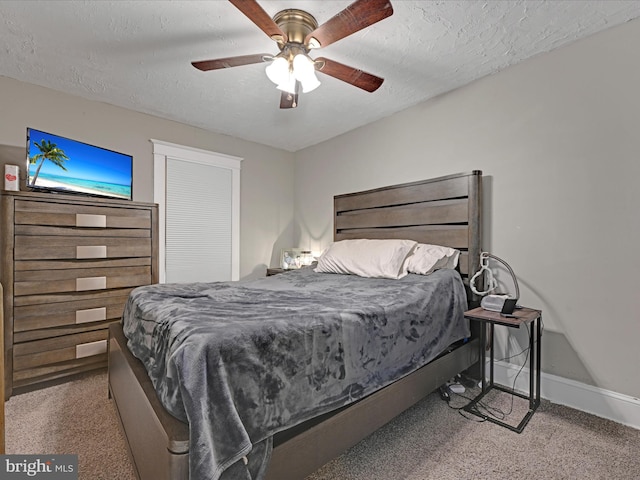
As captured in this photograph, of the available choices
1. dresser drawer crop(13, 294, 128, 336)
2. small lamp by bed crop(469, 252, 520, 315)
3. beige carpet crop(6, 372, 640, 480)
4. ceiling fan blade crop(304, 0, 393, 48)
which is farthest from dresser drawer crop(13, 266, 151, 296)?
small lamp by bed crop(469, 252, 520, 315)

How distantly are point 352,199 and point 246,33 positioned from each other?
1.90 m

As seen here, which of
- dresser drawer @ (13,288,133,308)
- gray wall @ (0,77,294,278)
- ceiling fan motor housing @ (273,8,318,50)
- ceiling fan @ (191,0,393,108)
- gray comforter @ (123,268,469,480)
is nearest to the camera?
gray comforter @ (123,268,469,480)

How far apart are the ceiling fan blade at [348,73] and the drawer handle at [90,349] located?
2.73 metres

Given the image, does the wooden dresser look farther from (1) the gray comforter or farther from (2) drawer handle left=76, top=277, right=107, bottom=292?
(1) the gray comforter

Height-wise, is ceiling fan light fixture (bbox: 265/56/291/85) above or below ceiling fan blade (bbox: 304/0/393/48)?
below

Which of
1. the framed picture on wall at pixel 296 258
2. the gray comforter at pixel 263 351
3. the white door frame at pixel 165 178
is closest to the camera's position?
the gray comforter at pixel 263 351

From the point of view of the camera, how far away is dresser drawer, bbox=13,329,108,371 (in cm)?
225

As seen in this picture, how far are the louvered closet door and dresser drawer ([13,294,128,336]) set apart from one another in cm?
86

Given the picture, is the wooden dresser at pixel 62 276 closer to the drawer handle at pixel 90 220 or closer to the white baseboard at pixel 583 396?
the drawer handle at pixel 90 220

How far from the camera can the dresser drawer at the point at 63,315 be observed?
2254 millimetres

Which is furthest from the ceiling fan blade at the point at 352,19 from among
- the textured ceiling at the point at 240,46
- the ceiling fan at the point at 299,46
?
the textured ceiling at the point at 240,46

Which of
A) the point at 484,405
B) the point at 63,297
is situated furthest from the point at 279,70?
the point at 484,405

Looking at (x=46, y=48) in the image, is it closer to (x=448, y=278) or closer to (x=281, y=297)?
(x=281, y=297)

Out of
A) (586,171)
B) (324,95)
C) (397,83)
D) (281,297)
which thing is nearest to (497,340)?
(586,171)
